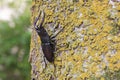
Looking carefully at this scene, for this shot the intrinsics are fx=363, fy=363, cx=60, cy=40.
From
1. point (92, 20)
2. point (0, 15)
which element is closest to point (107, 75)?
point (92, 20)

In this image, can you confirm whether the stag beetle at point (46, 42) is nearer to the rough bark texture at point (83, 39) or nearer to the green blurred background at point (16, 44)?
the rough bark texture at point (83, 39)

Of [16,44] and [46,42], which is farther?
[16,44]

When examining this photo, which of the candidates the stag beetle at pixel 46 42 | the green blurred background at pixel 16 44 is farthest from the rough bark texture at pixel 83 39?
the green blurred background at pixel 16 44

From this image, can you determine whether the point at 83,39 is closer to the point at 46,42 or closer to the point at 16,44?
the point at 46,42

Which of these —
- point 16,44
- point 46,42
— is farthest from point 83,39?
point 16,44

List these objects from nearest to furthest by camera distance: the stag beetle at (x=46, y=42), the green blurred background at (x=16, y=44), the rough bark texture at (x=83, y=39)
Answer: the rough bark texture at (x=83, y=39), the stag beetle at (x=46, y=42), the green blurred background at (x=16, y=44)

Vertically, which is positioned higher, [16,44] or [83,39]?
[83,39]
